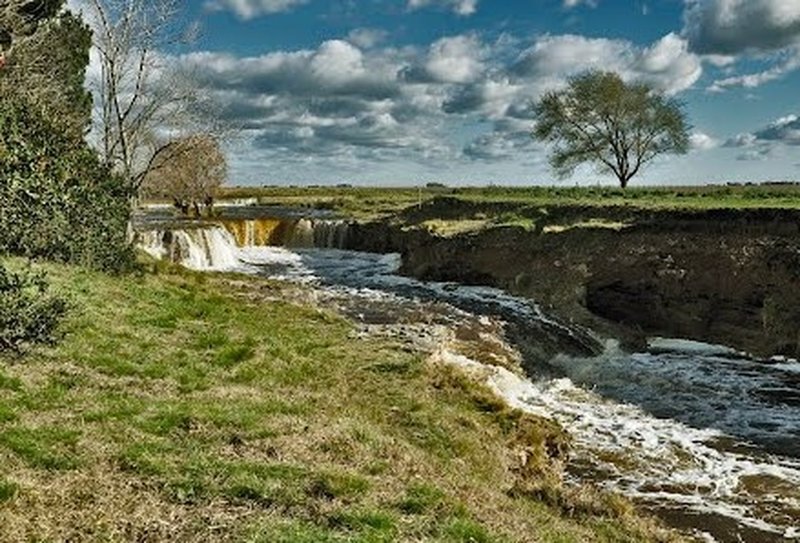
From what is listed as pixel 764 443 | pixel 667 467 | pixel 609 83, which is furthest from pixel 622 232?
pixel 609 83

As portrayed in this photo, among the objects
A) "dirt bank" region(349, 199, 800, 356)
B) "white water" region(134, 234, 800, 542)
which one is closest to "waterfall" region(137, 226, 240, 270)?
"dirt bank" region(349, 199, 800, 356)

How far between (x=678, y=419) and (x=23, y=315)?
14.1 metres

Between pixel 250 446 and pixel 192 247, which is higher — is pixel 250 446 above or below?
below

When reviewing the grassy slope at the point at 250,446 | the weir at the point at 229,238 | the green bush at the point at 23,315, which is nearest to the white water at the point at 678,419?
the grassy slope at the point at 250,446

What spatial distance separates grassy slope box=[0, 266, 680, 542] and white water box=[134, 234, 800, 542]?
1986mm

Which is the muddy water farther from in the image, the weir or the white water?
the weir

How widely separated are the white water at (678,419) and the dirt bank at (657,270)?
1.48 metres

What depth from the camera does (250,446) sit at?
960 cm

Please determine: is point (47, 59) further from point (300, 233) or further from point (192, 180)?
point (192, 180)

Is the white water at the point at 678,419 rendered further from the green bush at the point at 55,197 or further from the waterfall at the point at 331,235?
the waterfall at the point at 331,235

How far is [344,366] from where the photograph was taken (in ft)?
53.0

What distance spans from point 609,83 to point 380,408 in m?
53.7

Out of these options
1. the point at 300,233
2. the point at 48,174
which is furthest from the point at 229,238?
the point at 48,174

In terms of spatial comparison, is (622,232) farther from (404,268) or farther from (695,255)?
(404,268)
